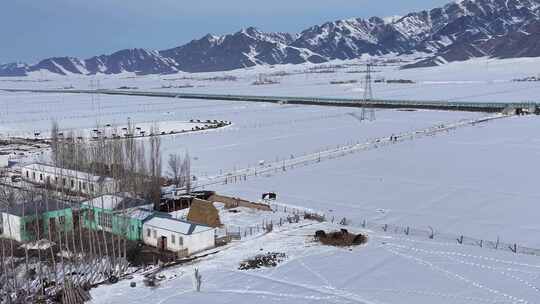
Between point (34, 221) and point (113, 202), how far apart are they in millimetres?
2871

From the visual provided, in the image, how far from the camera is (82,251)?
18719 millimetres

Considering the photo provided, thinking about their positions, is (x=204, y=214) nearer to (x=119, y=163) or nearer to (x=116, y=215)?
(x=116, y=215)

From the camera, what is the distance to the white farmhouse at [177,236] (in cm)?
1903

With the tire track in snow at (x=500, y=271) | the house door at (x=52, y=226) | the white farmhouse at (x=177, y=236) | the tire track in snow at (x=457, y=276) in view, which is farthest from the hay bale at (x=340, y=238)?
the house door at (x=52, y=226)

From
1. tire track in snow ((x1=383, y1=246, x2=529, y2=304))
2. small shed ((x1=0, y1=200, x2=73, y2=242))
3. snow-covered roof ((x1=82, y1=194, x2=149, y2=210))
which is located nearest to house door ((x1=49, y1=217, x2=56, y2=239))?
small shed ((x1=0, y1=200, x2=73, y2=242))

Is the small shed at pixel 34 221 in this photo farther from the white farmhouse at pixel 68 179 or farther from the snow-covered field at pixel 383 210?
the snow-covered field at pixel 383 210

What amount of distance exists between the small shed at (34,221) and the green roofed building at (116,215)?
772mm

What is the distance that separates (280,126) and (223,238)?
3498 centimetres

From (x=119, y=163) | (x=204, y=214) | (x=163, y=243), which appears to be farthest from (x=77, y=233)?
(x=119, y=163)

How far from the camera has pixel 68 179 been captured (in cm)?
2728

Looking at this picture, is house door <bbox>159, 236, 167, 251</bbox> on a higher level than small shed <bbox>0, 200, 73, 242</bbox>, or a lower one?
lower

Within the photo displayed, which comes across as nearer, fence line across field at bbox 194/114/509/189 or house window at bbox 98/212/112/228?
house window at bbox 98/212/112/228

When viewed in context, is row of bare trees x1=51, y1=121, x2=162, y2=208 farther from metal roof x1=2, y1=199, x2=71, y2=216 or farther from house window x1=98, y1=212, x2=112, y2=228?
house window x1=98, y1=212, x2=112, y2=228

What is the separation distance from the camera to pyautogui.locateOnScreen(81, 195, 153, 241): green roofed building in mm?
20406
